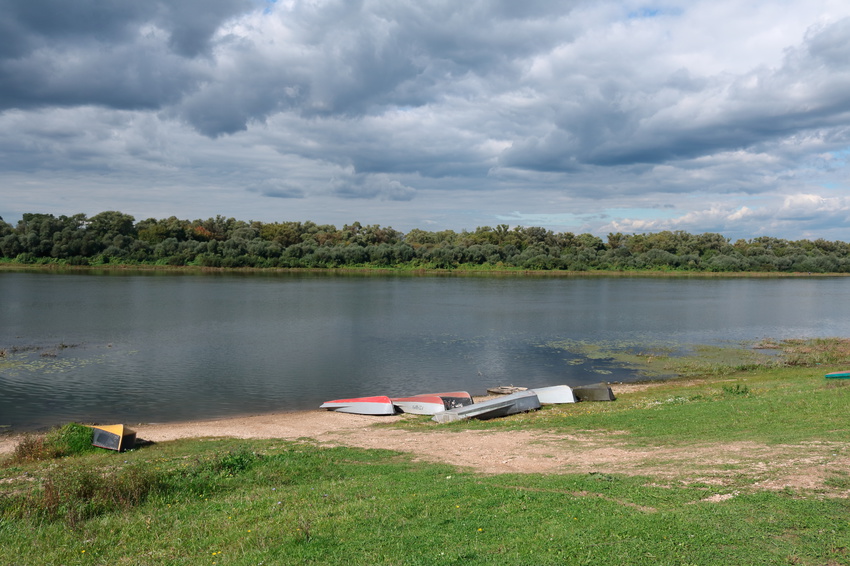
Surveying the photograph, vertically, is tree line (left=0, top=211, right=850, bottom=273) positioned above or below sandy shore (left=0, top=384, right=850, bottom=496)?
above

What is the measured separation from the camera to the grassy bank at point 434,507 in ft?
24.7

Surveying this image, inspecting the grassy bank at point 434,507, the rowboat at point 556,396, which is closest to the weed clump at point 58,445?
the grassy bank at point 434,507

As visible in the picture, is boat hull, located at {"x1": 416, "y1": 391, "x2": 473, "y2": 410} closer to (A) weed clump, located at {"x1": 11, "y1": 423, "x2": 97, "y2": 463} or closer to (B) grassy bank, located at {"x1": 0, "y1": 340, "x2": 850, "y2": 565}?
(B) grassy bank, located at {"x1": 0, "y1": 340, "x2": 850, "y2": 565}

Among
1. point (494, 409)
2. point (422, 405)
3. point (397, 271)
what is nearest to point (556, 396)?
point (494, 409)

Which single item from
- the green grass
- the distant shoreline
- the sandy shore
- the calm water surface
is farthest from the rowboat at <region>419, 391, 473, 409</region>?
the distant shoreline

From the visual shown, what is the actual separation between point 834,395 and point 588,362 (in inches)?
745

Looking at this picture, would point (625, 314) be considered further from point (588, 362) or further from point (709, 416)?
point (709, 416)

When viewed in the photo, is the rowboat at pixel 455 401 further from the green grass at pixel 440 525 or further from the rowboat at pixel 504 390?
the green grass at pixel 440 525

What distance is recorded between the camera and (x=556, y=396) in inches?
942

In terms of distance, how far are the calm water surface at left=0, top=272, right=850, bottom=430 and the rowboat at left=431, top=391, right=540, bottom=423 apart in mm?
7140

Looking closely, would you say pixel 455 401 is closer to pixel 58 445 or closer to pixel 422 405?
pixel 422 405

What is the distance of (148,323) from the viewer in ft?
160

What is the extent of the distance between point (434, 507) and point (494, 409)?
12.1 metres

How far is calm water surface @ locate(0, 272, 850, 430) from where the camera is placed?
2688cm
